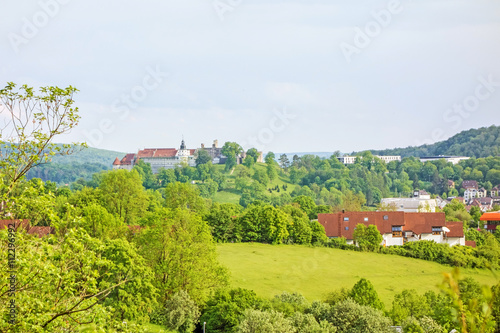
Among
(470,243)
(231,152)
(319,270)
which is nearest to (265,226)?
(319,270)

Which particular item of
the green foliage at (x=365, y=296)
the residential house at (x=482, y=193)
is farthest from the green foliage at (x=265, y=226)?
the residential house at (x=482, y=193)

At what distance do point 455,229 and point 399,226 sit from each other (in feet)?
22.3

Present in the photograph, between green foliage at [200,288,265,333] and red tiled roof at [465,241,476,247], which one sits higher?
green foliage at [200,288,265,333]

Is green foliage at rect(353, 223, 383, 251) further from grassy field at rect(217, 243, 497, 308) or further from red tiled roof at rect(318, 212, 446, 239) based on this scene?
red tiled roof at rect(318, 212, 446, 239)

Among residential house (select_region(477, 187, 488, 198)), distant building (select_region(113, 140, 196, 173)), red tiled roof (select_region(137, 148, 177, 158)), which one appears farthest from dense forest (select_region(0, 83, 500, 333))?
red tiled roof (select_region(137, 148, 177, 158))

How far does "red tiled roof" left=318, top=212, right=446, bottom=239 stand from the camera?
58.8 meters

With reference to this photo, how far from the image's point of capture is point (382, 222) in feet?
196

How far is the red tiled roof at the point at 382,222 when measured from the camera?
5878 centimetres

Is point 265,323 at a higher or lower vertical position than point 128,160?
lower

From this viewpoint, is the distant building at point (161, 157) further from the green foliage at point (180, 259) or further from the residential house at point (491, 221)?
the green foliage at point (180, 259)

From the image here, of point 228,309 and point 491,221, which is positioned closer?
point 228,309

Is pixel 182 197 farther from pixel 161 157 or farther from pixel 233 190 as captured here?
pixel 161 157

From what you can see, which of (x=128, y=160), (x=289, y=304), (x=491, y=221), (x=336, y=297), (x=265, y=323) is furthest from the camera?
(x=128, y=160)

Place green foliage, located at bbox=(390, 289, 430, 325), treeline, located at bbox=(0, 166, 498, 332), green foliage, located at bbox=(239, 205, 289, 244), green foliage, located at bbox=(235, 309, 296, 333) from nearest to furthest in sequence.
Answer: treeline, located at bbox=(0, 166, 498, 332) < green foliage, located at bbox=(235, 309, 296, 333) < green foliage, located at bbox=(390, 289, 430, 325) < green foliage, located at bbox=(239, 205, 289, 244)
